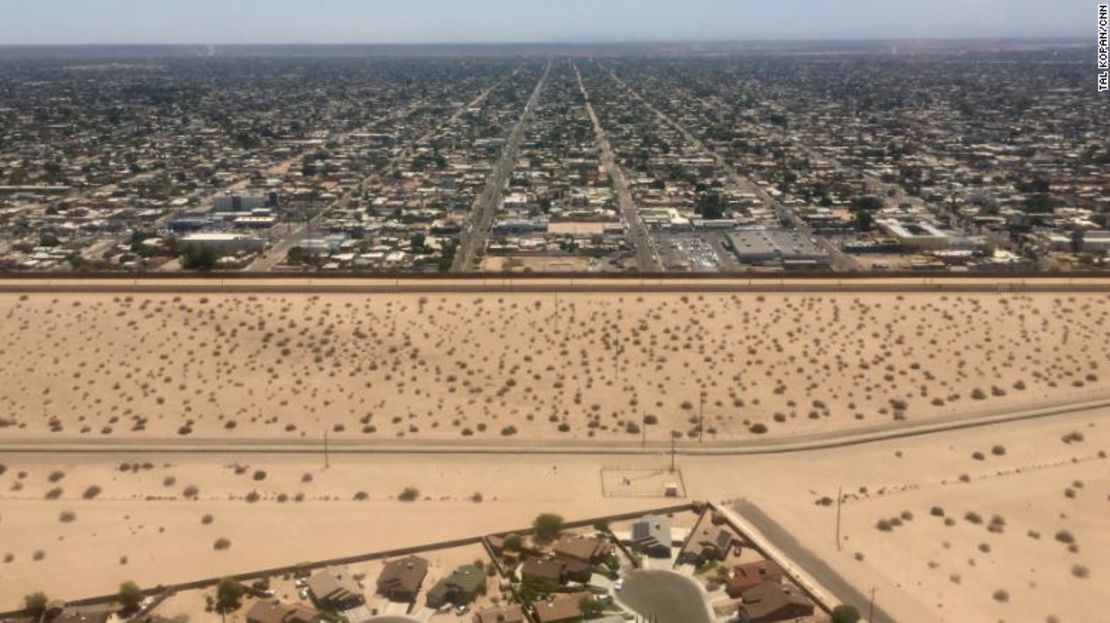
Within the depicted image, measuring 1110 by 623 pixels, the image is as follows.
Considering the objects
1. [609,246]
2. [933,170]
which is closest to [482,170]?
[609,246]

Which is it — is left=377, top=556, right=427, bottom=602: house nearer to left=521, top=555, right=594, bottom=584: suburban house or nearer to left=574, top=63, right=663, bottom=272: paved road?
left=521, top=555, right=594, bottom=584: suburban house

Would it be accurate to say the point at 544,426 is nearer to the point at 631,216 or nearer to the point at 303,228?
the point at 631,216

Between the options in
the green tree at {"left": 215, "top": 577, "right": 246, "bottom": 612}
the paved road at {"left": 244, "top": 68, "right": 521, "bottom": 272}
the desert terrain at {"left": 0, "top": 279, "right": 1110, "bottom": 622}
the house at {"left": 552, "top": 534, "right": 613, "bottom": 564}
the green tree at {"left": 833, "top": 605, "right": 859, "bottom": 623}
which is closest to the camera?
the green tree at {"left": 833, "top": 605, "right": 859, "bottom": 623}

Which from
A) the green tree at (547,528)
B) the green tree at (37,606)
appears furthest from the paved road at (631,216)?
the green tree at (37,606)

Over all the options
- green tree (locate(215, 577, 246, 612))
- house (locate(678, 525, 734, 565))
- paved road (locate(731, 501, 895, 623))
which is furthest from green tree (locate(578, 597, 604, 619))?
green tree (locate(215, 577, 246, 612))

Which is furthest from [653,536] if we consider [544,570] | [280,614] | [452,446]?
[280,614]
